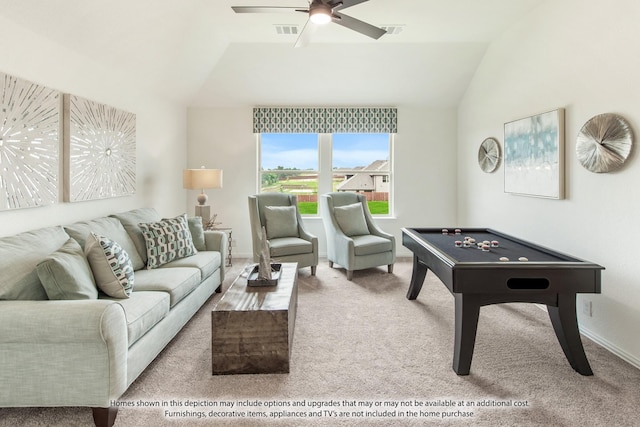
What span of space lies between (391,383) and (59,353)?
183 centimetres

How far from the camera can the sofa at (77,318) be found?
1780 millimetres

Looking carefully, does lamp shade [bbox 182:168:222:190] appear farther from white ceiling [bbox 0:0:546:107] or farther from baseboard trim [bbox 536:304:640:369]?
baseboard trim [bbox 536:304:640:369]

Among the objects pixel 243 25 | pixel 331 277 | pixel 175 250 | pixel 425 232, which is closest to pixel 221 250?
pixel 175 250

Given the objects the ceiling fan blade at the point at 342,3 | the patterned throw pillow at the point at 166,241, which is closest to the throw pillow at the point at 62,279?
the patterned throw pillow at the point at 166,241

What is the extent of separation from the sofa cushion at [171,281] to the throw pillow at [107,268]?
0.27 metres

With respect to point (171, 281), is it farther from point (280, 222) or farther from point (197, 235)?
point (280, 222)

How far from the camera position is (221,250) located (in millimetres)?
4070

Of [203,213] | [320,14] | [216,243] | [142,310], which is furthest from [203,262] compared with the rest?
[320,14]

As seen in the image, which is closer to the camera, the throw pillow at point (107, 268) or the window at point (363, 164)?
the throw pillow at point (107, 268)

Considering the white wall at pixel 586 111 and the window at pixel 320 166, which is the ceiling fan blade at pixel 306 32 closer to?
the white wall at pixel 586 111

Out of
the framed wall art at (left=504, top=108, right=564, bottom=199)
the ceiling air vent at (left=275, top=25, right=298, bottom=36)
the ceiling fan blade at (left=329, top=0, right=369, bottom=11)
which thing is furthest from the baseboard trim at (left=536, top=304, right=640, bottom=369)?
the ceiling air vent at (left=275, top=25, right=298, bottom=36)

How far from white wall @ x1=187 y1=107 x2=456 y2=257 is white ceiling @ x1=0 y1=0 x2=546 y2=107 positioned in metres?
0.25

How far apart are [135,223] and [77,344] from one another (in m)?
1.84

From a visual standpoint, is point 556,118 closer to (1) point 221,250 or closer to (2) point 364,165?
(2) point 364,165
